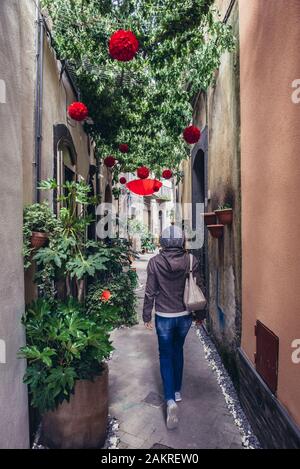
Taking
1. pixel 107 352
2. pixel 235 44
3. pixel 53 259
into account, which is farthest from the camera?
pixel 235 44

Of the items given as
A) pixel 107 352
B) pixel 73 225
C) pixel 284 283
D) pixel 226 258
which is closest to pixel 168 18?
pixel 73 225

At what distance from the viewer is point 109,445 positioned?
295 cm

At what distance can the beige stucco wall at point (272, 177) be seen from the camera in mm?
2275

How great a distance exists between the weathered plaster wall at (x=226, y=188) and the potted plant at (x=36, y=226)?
2182 millimetres

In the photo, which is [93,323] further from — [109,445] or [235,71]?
[235,71]

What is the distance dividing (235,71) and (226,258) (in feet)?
7.91

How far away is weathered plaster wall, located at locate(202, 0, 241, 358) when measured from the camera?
3961mm

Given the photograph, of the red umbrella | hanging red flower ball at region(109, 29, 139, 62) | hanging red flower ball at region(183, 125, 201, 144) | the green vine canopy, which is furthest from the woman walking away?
the red umbrella

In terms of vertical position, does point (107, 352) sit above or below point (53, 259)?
below

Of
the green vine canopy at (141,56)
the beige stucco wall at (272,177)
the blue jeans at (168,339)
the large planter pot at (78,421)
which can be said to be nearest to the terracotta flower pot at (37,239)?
the large planter pot at (78,421)

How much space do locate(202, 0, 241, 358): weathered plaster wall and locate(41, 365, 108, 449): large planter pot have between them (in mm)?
1860

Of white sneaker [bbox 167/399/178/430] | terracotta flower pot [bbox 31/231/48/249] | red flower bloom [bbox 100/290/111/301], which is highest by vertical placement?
terracotta flower pot [bbox 31/231/48/249]

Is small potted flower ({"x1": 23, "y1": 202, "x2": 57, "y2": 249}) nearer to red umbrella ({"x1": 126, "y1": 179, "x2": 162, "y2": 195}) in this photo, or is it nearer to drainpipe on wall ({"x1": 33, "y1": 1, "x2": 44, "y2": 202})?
drainpipe on wall ({"x1": 33, "y1": 1, "x2": 44, "y2": 202})

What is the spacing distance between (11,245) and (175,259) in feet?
5.49
